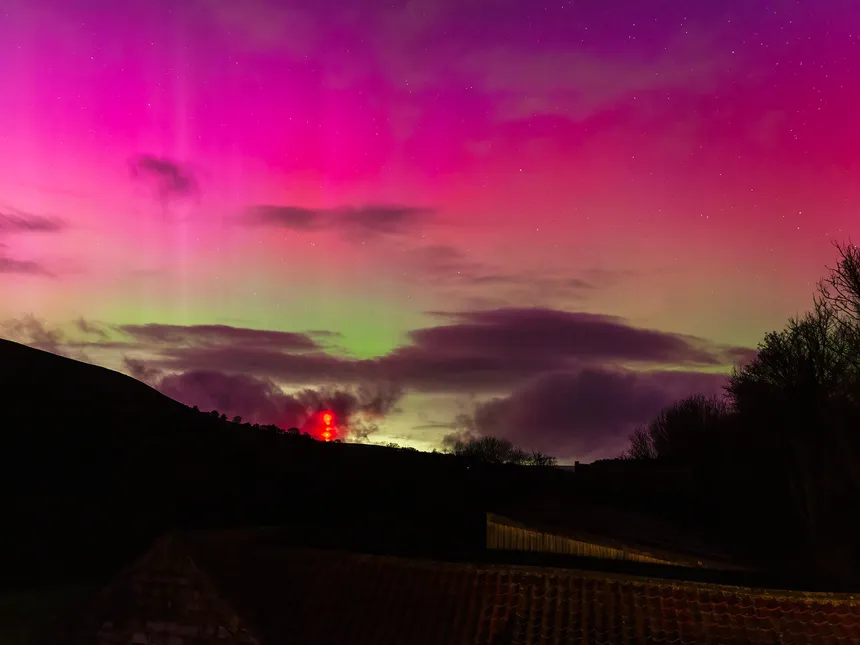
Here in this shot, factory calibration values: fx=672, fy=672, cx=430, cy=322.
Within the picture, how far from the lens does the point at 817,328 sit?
1870 inches

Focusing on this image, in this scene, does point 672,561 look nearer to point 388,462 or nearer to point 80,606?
point 80,606

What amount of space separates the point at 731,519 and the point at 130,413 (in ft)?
216

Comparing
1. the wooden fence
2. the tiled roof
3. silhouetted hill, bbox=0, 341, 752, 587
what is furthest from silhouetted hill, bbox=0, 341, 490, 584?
the tiled roof

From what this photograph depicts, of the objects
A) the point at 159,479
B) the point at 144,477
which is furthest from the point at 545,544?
the point at 144,477

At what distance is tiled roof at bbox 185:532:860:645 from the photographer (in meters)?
14.3

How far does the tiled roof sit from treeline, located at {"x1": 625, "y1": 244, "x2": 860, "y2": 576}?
93.3 feet

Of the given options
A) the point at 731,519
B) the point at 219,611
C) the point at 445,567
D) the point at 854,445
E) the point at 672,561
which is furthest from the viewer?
the point at 731,519

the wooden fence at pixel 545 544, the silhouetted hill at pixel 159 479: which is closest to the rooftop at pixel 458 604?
the wooden fence at pixel 545 544

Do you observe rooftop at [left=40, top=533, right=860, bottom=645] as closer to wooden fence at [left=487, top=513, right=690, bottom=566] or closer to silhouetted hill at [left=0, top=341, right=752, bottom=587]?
wooden fence at [left=487, top=513, right=690, bottom=566]

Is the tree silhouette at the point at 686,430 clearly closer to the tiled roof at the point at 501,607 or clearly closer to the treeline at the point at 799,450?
the treeline at the point at 799,450

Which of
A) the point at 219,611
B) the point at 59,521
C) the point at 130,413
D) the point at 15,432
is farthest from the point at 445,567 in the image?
the point at 130,413

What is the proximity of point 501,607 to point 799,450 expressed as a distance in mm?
40714

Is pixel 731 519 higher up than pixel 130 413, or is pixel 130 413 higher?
pixel 130 413

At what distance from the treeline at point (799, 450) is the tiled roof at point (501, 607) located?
28.4 metres
